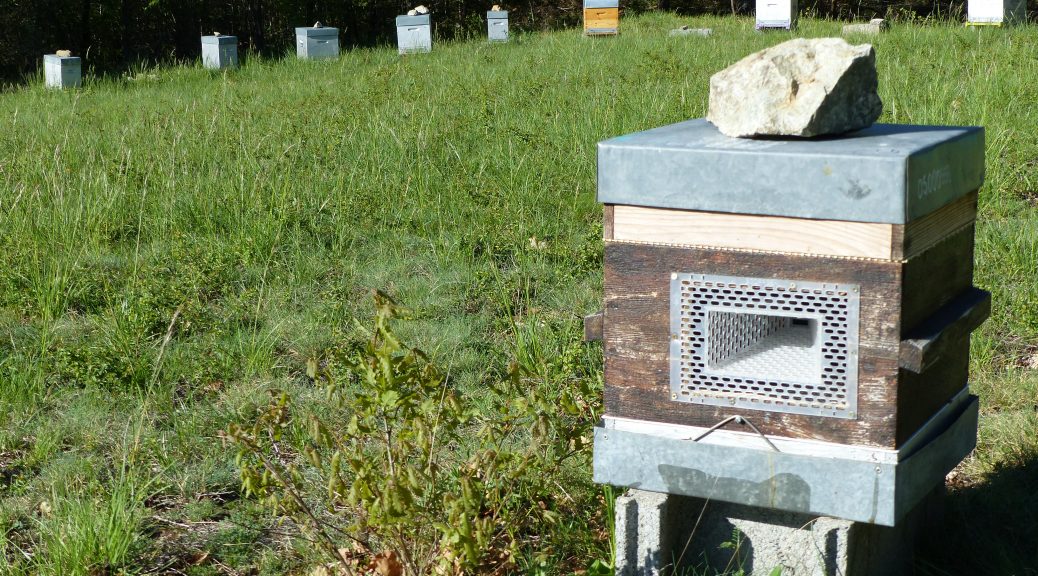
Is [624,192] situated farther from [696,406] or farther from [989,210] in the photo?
[989,210]

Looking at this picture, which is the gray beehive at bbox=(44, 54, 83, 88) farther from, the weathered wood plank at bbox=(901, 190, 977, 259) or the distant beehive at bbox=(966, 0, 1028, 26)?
the weathered wood plank at bbox=(901, 190, 977, 259)

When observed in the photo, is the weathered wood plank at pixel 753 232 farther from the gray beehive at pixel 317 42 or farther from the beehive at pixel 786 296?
the gray beehive at pixel 317 42

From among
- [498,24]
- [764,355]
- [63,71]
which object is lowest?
[764,355]

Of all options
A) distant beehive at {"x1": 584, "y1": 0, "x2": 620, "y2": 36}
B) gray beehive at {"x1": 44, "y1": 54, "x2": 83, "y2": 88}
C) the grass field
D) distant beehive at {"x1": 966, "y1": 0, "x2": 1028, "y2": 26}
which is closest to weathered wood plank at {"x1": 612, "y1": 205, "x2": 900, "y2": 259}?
the grass field

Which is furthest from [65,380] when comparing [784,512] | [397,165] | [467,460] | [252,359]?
[784,512]

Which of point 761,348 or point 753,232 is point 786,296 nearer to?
point 753,232

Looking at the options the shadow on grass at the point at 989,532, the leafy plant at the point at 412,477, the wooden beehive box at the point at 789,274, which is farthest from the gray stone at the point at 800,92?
the shadow on grass at the point at 989,532

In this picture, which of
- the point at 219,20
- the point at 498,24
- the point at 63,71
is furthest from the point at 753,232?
the point at 219,20

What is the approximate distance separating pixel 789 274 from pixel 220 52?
47.0 feet

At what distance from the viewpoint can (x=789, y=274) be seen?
215 centimetres

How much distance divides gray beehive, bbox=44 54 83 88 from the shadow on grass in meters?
13.6

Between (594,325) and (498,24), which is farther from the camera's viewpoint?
(498,24)

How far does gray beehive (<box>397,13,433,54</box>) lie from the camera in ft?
50.2

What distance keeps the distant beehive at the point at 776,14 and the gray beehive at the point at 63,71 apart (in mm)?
10332
